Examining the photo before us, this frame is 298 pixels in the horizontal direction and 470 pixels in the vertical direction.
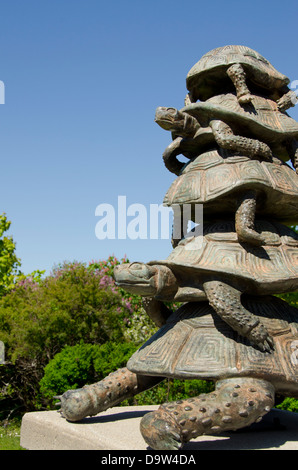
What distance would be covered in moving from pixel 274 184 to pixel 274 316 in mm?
1282

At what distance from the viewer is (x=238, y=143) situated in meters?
4.71

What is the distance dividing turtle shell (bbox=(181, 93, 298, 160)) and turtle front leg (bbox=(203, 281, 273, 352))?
1767 millimetres

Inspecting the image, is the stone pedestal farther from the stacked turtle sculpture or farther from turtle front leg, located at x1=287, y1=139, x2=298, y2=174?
turtle front leg, located at x1=287, y1=139, x2=298, y2=174

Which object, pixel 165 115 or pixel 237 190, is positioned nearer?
pixel 237 190

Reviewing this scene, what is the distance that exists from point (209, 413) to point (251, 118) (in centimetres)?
287

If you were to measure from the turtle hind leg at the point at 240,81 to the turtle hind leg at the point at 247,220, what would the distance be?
1.06m

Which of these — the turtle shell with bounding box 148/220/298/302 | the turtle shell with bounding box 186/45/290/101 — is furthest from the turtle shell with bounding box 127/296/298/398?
the turtle shell with bounding box 186/45/290/101

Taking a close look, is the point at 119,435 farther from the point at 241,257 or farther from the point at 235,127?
the point at 235,127

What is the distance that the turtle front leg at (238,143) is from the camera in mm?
4719

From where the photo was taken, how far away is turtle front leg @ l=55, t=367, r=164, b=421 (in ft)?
15.9

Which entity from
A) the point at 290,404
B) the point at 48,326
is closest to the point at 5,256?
the point at 48,326
